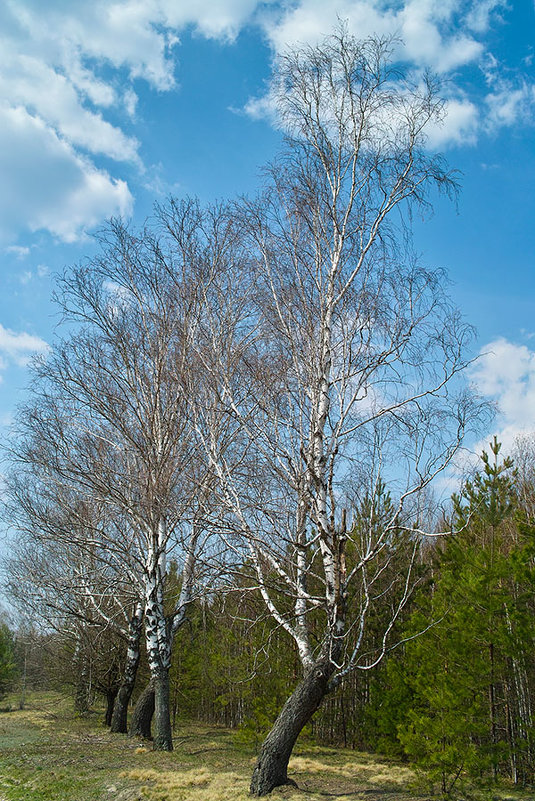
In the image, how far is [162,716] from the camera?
986 cm

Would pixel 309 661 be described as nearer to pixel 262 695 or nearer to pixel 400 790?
pixel 400 790

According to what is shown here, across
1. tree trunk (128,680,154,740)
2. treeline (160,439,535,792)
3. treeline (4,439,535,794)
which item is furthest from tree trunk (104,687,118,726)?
tree trunk (128,680,154,740)

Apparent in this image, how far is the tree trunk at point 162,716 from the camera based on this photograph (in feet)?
31.7

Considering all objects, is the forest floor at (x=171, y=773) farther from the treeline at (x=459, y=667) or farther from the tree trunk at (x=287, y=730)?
the treeline at (x=459, y=667)

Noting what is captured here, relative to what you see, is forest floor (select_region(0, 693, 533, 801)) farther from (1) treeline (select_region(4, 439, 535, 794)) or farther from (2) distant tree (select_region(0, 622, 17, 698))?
(2) distant tree (select_region(0, 622, 17, 698))

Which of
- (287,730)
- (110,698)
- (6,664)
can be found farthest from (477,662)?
(6,664)

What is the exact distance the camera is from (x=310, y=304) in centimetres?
722

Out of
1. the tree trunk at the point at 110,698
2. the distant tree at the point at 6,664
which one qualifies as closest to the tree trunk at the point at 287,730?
the tree trunk at the point at 110,698

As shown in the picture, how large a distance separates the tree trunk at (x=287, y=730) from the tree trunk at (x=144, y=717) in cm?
552

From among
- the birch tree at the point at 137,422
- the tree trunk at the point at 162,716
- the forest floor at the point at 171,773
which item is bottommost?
the forest floor at the point at 171,773

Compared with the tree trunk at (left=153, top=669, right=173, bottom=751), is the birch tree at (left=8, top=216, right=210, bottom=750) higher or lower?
higher

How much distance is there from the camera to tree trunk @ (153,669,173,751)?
966 centimetres

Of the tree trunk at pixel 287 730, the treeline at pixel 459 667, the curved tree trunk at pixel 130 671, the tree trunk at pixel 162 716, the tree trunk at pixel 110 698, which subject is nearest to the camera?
the tree trunk at pixel 287 730

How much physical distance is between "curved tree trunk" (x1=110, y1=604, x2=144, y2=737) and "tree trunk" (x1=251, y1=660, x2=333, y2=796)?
19.8 feet
